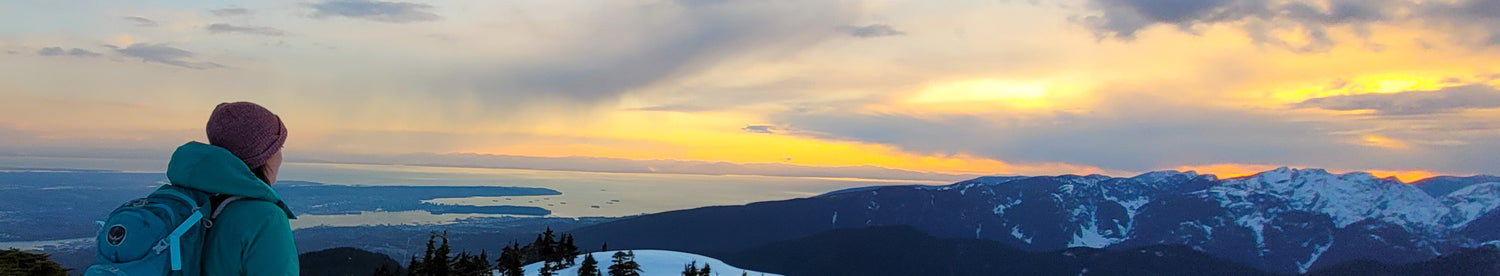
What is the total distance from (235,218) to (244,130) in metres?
0.54

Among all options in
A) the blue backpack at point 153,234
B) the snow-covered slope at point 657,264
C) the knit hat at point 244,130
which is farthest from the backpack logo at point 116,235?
the snow-covered slope at point 657,264

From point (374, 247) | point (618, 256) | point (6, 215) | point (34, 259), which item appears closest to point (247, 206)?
point (34, 259)

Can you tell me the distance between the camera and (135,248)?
3.55 metres

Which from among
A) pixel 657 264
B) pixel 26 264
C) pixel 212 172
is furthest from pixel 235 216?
pixel 657 264

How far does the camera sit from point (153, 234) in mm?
3574

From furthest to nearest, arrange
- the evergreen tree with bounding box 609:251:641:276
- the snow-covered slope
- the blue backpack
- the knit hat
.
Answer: the snow-covered slope → the evergreen tree with bounding box 609:251:641:276 → the knit hat → the blue backpack

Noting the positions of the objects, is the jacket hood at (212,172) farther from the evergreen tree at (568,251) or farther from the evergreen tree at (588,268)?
the evergreen tree at (568,251)

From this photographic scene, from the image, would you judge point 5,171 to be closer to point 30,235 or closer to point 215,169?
point 30,235

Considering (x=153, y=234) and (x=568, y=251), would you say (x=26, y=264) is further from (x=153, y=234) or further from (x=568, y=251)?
(x=568, y=251)

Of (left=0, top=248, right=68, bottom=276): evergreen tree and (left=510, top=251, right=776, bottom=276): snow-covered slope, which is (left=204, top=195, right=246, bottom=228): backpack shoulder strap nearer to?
(left=0, top=248, right=68, bottom=276): evergreen tree

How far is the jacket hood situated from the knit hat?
0.27m

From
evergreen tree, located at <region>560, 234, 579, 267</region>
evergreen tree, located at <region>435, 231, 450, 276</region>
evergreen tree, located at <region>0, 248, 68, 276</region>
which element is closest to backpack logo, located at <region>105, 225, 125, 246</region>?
evergreen tree, located at <region>0, 248, 68, 276</region>

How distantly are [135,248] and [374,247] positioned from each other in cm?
20390

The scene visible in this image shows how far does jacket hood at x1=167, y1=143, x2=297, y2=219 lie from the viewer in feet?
12.2
